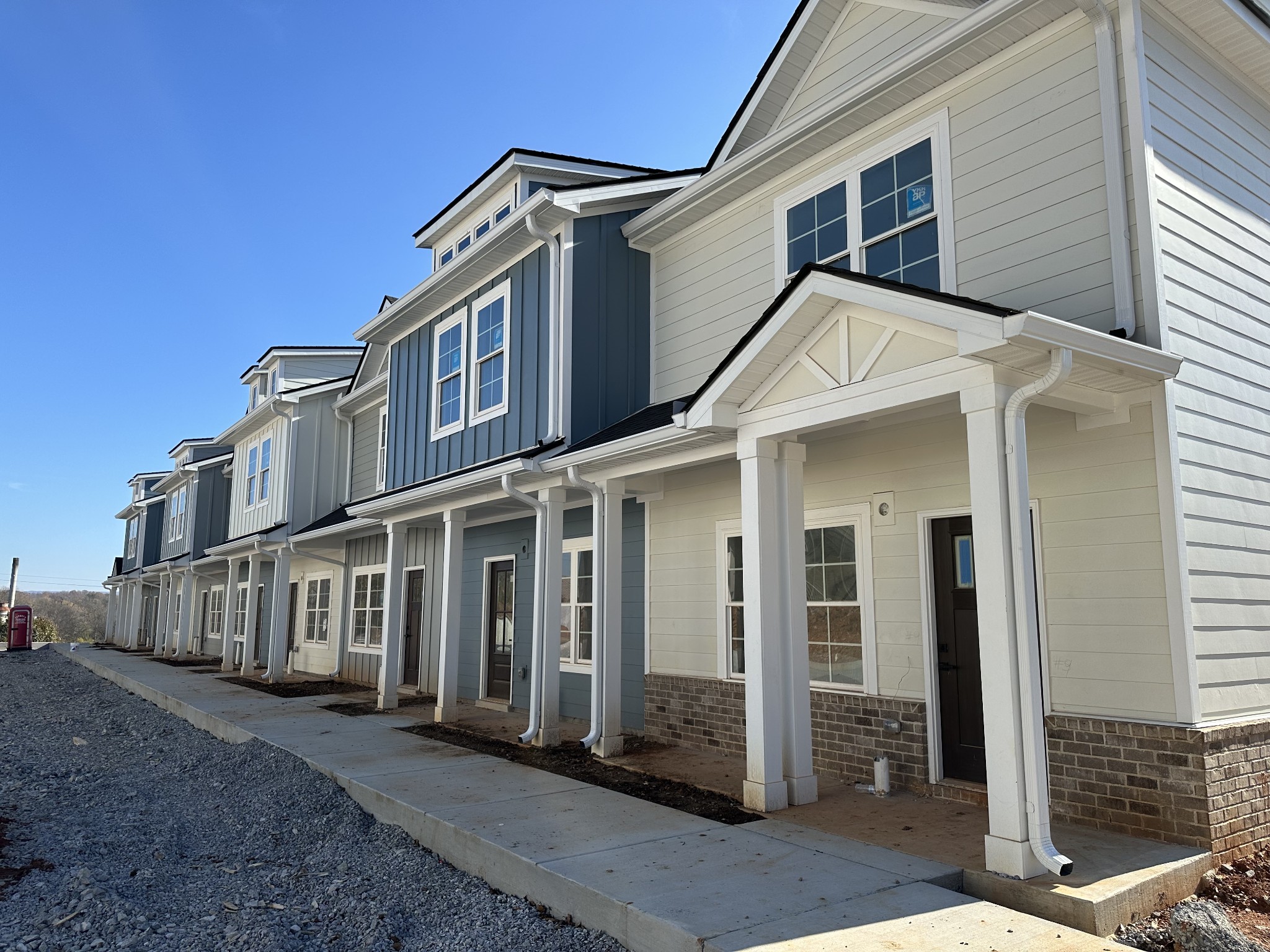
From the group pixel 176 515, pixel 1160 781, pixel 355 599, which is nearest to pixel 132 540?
pixel 176 515

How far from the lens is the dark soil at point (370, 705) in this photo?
1198 cm

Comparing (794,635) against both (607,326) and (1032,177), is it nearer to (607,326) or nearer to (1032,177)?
(1032,177)

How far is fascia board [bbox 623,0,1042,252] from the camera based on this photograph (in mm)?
6086

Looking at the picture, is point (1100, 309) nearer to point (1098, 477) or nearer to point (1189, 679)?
point (1098, 477)

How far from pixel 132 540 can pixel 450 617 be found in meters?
32.5

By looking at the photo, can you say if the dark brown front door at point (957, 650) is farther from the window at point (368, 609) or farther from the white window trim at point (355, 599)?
the window at point (368, 609)

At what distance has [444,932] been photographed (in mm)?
4457

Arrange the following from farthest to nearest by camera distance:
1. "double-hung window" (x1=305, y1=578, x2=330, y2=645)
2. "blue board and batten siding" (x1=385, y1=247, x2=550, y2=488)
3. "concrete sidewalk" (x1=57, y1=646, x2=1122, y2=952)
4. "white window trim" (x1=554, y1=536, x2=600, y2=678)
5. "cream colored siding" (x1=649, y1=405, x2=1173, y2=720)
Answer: "double-hung window" (x1=305, y1=578, x2=330, y2=645) → "white window trim" (x1=554, y1=536, x2=600, y2=678) → "blue board and batten siding" (x1=385, y1=247, x2=550, y2=488) → "cream colored siding" (x1=649, y1=405, x2=1173, y2=720) → "concrete sidewalk" (x1=57, y1=646, x2=1122, y2=952)

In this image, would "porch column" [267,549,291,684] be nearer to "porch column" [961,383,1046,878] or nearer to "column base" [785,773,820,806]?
"column base" [785,773,820,806]

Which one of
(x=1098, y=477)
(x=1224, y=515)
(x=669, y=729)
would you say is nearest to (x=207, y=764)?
(x=669, y=729)

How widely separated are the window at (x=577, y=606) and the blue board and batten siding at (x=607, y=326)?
6.34 feet

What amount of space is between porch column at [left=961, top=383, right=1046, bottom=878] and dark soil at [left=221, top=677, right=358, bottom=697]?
482 inches

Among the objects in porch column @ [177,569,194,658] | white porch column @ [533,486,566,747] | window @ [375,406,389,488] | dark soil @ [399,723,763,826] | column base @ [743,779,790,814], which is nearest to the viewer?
column base @ [743,779,790,814]

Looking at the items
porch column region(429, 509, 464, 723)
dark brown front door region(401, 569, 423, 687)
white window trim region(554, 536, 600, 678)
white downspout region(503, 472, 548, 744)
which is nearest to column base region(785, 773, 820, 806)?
white downspout region(503, 472, 548, 744)
